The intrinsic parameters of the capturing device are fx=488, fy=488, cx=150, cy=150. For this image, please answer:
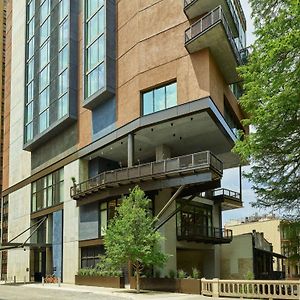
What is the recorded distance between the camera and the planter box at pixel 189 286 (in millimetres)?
28378

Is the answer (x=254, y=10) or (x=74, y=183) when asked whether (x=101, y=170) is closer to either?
(x=74, y=183)

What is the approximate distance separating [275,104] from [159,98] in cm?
2469

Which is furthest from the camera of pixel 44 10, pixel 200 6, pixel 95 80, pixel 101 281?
pixel 44 10

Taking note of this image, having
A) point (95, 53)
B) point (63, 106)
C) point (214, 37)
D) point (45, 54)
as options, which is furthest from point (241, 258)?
point (45, 54)

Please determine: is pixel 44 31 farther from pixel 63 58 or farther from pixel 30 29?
pixel 63 58

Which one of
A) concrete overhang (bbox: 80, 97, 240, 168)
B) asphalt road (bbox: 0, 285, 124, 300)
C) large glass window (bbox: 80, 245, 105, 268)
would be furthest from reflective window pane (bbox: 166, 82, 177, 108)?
asphalt road (bbox: 0, 285, 124, 300)

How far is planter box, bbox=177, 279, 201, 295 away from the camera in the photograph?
2838 cm

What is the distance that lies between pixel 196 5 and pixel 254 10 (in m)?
22.4

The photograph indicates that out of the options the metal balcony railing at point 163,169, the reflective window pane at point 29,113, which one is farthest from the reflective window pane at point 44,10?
the metal balcony railing at point 163,169

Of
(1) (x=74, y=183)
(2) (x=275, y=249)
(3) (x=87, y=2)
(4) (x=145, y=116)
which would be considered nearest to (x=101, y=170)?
(1) (x=74, y=183)

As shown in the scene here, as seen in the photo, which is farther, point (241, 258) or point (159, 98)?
point (241, 258)

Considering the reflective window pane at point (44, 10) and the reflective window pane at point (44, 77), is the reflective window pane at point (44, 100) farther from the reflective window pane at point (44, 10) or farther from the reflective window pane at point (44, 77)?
the reflective window pane at point (44, 10)

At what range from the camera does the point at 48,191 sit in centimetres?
5303

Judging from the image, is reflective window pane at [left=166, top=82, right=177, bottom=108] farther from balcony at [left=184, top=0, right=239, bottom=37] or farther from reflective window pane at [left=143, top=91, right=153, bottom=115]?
balcony at [left=184, top=0, right=239, bottom=37]
